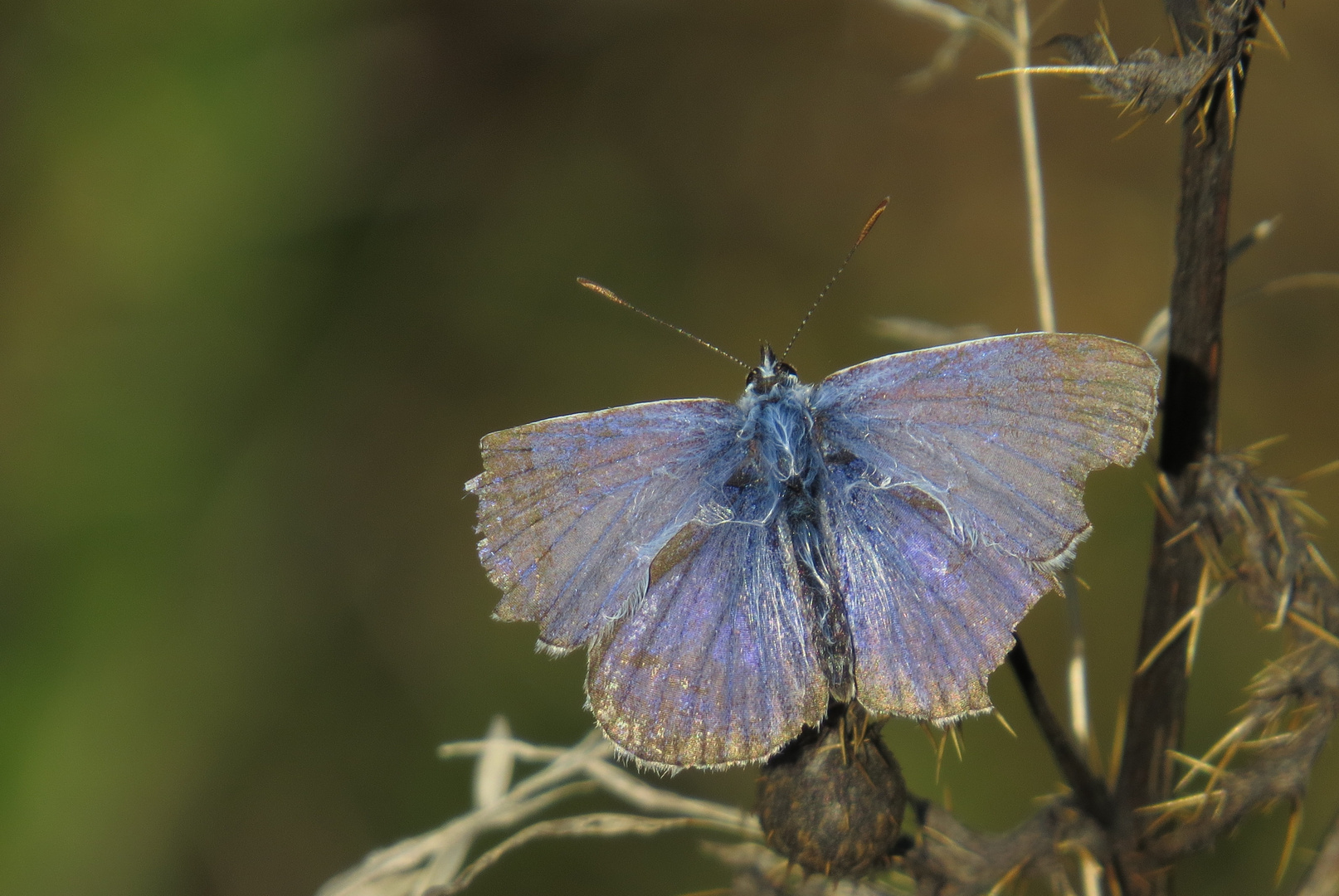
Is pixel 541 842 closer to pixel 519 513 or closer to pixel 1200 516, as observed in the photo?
pixel 519 513

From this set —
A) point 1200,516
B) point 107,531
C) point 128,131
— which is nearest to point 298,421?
point 107,531

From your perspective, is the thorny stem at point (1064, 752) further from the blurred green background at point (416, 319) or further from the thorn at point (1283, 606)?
the blurred green background at point (416, 319)

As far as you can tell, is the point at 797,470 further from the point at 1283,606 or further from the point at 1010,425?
the point at 1283,606

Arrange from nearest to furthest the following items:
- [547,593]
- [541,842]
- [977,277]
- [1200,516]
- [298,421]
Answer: [1200,516], [547,593], [541,842], [298,421], [977,277]

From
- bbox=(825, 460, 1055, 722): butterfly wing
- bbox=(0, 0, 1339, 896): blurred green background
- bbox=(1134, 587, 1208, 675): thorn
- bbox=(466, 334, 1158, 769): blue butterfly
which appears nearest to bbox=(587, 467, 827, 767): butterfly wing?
bbox=(466, 334, 1158, 769): blue butterfly

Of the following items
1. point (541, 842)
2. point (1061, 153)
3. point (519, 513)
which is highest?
point (1061, 153)

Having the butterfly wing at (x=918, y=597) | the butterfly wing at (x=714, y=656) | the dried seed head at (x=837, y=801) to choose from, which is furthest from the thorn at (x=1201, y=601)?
the butterfly wing at (x=714, y=656)

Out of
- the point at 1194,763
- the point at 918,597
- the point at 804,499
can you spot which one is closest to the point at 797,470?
the point at 804,499

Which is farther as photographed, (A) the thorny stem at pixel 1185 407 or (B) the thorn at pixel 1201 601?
(B) the thorn at pixel 1201 601
